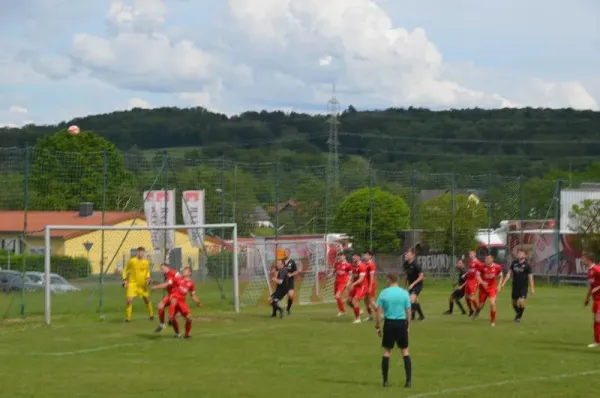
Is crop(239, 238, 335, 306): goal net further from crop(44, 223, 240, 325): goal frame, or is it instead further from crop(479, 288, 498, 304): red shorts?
crop(479, 288, 498, 304): red shorts

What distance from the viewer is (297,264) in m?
42.9

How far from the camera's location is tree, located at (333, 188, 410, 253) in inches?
1978

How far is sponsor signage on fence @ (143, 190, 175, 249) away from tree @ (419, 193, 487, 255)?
18.1 meters

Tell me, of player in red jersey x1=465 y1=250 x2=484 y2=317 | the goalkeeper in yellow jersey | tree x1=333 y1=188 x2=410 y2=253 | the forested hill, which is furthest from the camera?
the forested hill

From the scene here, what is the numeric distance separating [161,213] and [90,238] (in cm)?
295

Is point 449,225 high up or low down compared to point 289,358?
up

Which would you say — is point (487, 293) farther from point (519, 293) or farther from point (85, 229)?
point (85, 229)

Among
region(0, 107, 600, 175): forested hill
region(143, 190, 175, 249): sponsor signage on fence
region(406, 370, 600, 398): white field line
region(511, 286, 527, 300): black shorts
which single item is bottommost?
region(406, 370, 600, 398): white field line

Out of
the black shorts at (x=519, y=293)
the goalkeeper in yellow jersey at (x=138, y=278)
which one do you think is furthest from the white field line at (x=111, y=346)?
the black shorts at (x=519, y=293)

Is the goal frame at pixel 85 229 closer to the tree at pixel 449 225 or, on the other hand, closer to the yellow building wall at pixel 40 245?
the yellow building wall at pixel 40 245

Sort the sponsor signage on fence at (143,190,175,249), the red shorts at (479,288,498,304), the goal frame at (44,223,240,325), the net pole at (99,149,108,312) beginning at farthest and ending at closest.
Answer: the sponsor signage on fence at (143,190,175,249) < the net pole at (99,149,108,312) < the red shorts at (479,288,498,304) < the goal frame at (44,223,240,325)

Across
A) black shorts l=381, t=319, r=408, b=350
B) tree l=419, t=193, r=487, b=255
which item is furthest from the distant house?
black shorts l=381, t=319, r=408, b=350

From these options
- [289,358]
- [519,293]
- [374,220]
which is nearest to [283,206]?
[374,220]

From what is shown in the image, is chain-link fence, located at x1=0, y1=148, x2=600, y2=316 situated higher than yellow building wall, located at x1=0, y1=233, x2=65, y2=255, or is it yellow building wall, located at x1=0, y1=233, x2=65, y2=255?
chain-link fence, located at x1=0, y1=148, x2=600, y2=316
